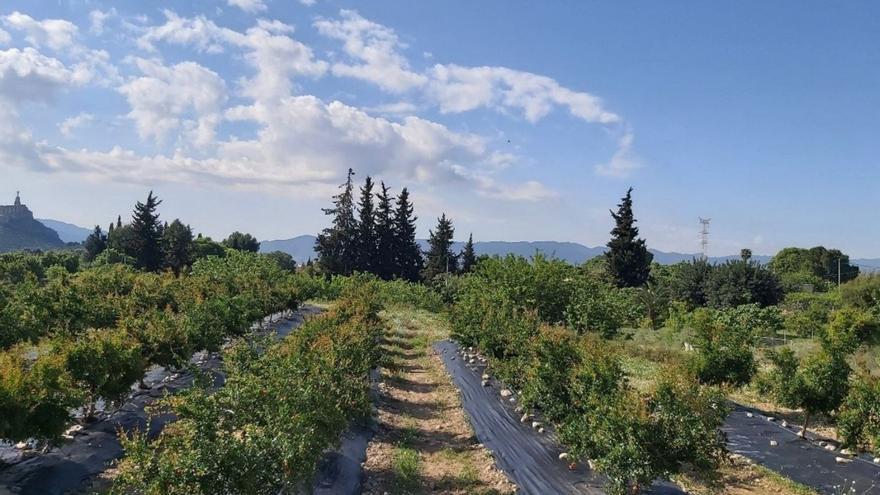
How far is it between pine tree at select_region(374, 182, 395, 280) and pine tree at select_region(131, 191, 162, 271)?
22354mm

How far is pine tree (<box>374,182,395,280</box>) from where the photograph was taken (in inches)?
2468

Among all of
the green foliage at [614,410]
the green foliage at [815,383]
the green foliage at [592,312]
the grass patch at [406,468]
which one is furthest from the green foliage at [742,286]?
the grass patch at [406,468]

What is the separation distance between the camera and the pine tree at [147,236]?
183 feet

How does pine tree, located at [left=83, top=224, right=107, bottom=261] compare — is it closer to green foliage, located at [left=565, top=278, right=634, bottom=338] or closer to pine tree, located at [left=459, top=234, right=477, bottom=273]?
pine tree, located at [left=459, top=234, right=477, bottom=273]

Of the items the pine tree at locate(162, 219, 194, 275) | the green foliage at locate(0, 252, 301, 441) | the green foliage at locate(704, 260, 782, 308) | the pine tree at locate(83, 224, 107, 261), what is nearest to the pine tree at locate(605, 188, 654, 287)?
the green foliage at locate(704, 260, 782, 308)

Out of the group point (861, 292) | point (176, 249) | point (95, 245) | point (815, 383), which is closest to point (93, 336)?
point (815, 383)

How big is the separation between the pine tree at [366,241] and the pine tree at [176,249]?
57.0 ft

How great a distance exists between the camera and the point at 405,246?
211 ft

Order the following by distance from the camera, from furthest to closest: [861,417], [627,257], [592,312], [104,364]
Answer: [627,257]
[592,312]
[861,417]
[104,364]

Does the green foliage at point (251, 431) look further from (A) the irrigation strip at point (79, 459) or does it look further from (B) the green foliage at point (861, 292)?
(B) the green foliage at point (861, 292)

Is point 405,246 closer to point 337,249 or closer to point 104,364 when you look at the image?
point 337,249

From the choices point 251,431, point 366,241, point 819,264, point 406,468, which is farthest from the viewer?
point 819,264

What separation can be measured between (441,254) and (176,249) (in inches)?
1082

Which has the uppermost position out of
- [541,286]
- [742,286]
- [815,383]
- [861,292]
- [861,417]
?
[861,292]
